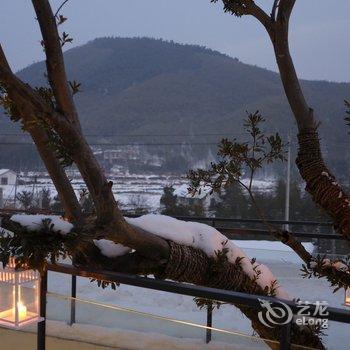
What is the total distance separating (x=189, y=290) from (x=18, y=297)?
967mm

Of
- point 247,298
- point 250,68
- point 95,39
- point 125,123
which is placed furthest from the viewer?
point 95,39

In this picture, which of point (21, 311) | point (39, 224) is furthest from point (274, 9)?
point (21, 311)

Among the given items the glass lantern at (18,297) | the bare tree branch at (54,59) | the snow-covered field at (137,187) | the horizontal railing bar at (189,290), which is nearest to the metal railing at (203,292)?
the horizontal railing bar at (189,290)

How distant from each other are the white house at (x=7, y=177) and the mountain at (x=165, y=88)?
2534 millimetres

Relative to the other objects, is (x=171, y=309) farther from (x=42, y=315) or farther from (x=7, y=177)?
(x=7, y=177)

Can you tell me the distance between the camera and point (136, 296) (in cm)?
405

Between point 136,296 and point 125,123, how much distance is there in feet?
50.8

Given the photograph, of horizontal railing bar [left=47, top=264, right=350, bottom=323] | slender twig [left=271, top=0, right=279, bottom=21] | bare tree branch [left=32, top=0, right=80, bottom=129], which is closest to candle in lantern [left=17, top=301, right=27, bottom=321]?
horizontal railing bar [left=47, top=264, right=350, bottom=323]

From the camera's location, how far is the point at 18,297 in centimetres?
204

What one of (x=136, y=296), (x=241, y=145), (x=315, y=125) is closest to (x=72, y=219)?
(x=241, y=145)

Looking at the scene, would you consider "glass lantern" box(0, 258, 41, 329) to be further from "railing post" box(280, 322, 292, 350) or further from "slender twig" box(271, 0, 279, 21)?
"slender twig" box(271, 0, 279, 21)

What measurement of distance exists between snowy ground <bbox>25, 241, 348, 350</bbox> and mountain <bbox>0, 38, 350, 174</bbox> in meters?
6.89

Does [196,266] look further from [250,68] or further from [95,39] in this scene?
[95,39]

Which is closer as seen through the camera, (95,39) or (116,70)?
(116,70)
